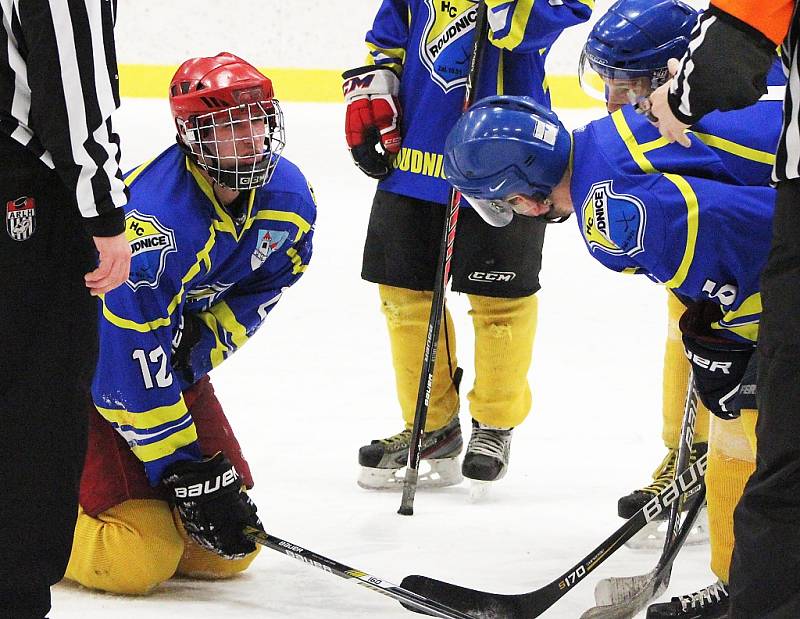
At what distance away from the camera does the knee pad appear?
194 cm

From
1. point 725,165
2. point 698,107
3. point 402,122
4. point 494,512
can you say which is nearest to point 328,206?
point 402,122

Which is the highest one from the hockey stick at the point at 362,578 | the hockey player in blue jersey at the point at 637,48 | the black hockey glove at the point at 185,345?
the hockey player in blue jersey at the point at 637,48

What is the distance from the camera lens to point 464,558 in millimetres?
2172

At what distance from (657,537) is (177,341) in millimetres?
958

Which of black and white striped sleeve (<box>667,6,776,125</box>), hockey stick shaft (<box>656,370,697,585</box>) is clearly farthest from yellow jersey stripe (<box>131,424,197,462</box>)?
black and white striped sleeve (<box>667,6,776,125</box>)

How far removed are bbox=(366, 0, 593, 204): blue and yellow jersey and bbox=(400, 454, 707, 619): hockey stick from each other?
90 centimetres

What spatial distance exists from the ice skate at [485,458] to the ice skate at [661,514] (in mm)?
262

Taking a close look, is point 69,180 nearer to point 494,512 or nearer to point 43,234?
point 43,234

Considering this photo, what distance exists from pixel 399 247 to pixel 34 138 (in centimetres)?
129

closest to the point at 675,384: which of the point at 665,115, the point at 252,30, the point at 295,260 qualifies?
the point at 295,260

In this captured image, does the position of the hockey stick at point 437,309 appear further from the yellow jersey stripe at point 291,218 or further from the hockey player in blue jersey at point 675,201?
the hockey player in blue jersey at point 675,201

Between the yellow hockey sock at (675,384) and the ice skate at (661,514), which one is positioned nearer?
the ice skate at (661,514)

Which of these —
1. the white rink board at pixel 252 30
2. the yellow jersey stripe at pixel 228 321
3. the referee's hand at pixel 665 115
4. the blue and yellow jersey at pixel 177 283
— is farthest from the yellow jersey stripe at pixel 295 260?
the white rink board at pixel 252 30

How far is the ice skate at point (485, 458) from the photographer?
8.19 feet
